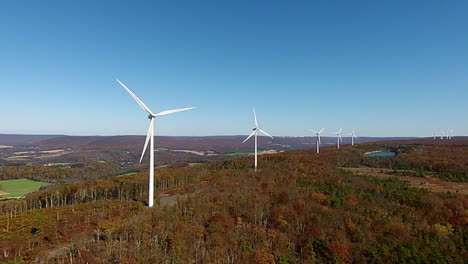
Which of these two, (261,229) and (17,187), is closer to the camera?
(261,229)

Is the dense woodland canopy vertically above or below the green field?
above

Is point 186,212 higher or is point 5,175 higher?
point 186,212

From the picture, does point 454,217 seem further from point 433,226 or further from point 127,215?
point 127,215

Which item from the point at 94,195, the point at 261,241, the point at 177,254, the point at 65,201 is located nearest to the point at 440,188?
the point at 261,241

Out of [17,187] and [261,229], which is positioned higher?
[261,229]

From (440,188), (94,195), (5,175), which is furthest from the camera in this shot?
(5,175)

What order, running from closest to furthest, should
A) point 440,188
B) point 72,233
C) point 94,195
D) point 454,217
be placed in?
point 72,233 → point 454,217 → point 440,188 → point 94,195

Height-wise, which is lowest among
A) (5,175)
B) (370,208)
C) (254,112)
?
(5,175)

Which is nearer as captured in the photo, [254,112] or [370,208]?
[370,208]

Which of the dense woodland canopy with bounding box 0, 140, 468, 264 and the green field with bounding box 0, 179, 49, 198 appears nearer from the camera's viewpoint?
the dense woodland canopy with bounding box 0, 140, 468, 264
